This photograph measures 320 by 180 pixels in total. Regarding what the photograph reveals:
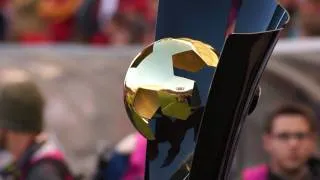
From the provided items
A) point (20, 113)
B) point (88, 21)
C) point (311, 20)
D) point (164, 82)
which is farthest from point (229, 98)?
point (88, 21)

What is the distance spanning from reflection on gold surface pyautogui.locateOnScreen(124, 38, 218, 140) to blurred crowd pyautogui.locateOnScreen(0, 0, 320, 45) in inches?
203

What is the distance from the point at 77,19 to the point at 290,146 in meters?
4.17

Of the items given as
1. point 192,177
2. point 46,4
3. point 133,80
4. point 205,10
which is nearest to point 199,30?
point 205,10

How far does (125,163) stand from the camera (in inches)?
173

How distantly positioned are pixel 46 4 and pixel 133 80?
6247 millimetres

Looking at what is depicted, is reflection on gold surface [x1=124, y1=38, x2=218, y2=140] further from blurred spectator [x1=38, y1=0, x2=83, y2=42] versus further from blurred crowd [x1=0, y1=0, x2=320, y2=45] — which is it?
blurred spectator [x1=38, y1=0, x2=83, y2=42]

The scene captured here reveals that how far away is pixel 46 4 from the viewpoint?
828 cm

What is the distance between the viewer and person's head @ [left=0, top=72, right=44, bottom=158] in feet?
13.0

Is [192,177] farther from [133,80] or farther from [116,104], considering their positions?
[116,104]

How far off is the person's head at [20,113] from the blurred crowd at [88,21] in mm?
3325

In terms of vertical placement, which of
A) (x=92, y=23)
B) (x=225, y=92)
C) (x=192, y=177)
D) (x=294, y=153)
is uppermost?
(x=225, y=92)

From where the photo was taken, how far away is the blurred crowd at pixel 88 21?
7.43m

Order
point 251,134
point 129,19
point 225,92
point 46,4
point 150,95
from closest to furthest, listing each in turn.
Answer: point 225,92 < point 150,95 < point 251,134 < point 129,19 < point 46,4

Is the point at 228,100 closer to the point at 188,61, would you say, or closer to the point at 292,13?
the point at 188,61
